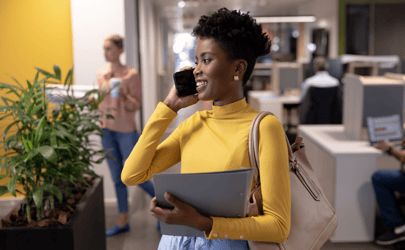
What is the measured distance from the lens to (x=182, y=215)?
89cm

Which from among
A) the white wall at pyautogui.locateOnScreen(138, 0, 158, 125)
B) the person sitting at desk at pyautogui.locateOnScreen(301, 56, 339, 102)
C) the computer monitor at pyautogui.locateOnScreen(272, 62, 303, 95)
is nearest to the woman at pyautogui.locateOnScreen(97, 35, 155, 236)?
the white wall at pyautogui.locateOnScreen(138, 0, 158, 125)

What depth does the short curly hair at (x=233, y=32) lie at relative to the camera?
39.5 inches

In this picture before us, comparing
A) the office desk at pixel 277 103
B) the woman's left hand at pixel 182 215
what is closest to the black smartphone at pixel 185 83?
the woman's left hand at pixel 182 215

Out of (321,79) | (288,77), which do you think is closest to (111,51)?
(321,79)

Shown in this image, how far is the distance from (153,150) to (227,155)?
23 cm

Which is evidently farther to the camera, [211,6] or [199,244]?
[211,6]

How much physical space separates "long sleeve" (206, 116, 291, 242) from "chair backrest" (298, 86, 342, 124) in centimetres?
455

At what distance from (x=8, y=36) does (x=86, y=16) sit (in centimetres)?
67

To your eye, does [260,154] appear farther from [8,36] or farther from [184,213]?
[8,36]

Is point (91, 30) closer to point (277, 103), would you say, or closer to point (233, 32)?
point (233, 32)

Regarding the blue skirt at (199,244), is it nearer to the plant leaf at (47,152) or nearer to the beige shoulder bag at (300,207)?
the beige shoulder bag at (300,207)

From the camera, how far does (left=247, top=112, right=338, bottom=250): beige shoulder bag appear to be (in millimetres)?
988

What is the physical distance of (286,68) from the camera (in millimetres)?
7039

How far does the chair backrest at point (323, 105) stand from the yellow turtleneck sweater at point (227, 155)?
4.42 metres
